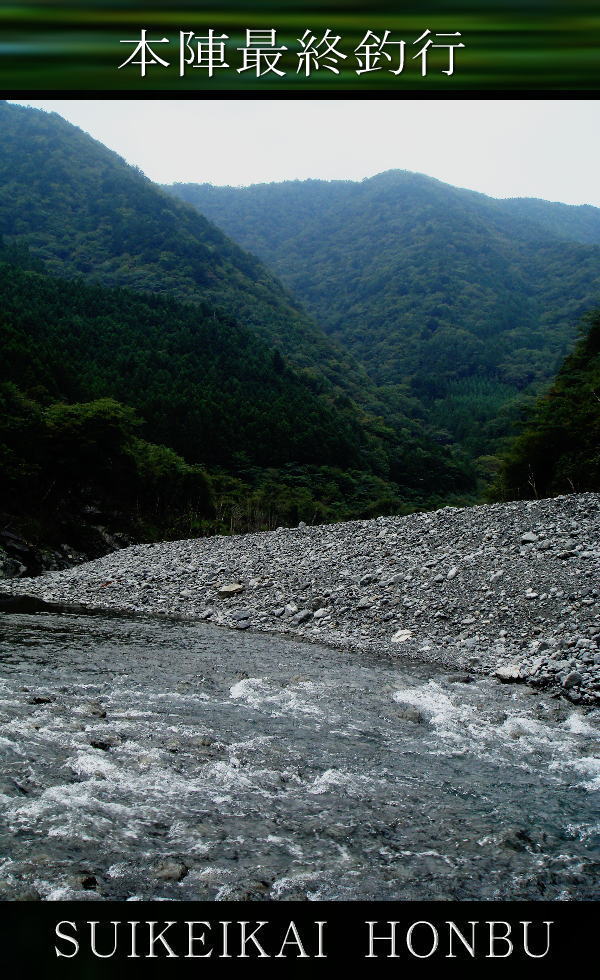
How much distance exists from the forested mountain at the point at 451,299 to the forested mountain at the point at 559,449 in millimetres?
57405

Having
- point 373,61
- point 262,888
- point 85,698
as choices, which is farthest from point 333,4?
point 85,698

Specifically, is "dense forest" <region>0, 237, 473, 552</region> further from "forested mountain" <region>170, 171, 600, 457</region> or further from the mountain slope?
"forested mountain" <region>170, 171, 600, 457</region>

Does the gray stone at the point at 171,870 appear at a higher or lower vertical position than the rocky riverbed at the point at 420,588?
lower

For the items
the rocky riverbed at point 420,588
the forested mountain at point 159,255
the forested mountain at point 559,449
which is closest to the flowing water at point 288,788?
the rocky riverbed at point 420,588

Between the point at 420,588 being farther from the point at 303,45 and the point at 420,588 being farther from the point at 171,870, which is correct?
the point at 303,45

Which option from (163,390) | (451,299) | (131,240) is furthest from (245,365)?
(451,299)

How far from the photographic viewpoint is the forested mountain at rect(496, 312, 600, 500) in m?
24.0

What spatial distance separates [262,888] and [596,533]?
39.1 ft

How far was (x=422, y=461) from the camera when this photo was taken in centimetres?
6719

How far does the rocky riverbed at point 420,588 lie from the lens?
10.1 m

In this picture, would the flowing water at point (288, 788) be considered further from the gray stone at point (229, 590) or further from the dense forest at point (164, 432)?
the dense forest at point (164, 432)

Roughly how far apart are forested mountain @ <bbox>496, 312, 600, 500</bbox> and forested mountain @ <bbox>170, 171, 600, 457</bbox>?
57.4 meters

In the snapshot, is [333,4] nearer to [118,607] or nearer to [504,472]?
[118,607]

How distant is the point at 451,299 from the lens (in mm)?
140125
